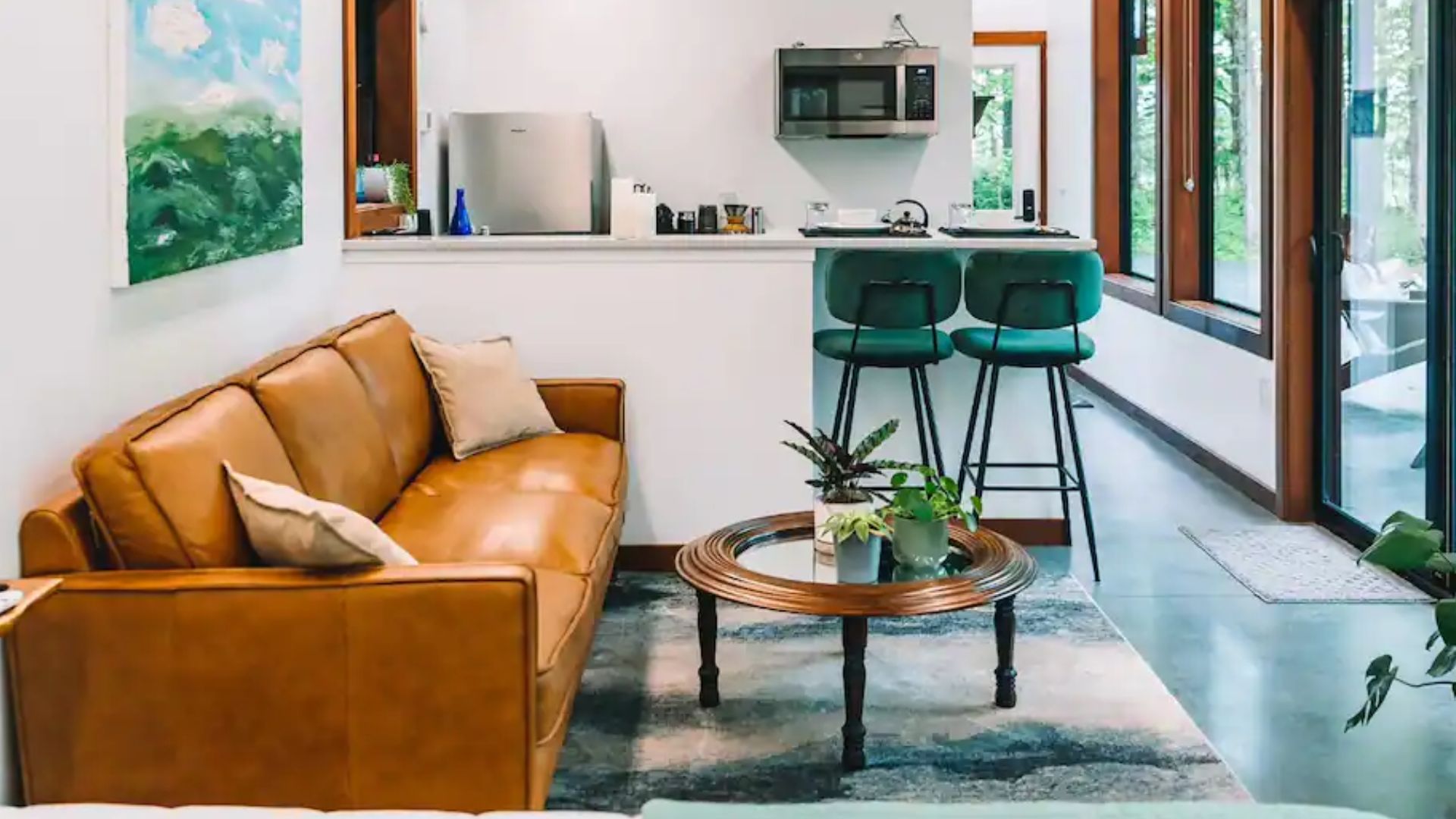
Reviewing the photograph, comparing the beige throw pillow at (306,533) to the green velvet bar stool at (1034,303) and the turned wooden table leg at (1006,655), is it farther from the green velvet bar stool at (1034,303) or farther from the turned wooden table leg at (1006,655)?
the green velvet bar stool at (1034,303)

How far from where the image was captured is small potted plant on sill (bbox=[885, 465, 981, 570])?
11.0ft

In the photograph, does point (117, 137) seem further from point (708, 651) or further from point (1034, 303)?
point (1034, 303)

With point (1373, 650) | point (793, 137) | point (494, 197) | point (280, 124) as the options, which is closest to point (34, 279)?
point (280, 124)

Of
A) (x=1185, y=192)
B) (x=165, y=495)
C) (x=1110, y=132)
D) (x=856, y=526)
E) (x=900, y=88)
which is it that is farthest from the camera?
(x=1110, y=132)

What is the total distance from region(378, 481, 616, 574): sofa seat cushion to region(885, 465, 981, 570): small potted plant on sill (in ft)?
2.24

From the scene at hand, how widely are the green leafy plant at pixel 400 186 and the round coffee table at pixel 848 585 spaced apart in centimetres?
251

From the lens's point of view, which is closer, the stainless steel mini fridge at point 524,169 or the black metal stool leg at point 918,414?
the black metal stool leg at point 918,414

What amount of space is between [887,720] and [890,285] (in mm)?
1742

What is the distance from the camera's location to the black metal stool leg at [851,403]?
509 cm

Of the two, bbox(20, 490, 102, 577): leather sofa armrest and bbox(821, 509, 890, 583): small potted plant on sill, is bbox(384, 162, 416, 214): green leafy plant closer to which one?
bbox(821, 509, 890, 583): small potted plant on sill

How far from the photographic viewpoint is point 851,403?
5156 millimetres

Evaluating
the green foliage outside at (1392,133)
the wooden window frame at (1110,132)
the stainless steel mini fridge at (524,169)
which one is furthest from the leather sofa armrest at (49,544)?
the wooden window frame at (1110,132)

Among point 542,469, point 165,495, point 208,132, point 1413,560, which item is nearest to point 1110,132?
point 542,469

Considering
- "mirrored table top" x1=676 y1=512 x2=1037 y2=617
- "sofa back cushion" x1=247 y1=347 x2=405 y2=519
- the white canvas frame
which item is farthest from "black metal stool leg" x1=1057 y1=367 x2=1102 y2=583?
the white canvas frame
